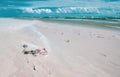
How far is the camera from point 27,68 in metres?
10.3

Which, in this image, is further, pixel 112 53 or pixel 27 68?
pixel 112 53

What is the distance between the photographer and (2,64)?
10742mm

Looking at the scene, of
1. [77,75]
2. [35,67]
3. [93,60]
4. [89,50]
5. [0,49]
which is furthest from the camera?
[89,50]

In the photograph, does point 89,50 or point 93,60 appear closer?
point 93,60

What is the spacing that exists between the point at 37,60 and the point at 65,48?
4485 millimetres

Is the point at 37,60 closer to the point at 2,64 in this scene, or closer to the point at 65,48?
the point at 2,64

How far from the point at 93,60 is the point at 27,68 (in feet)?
14.1

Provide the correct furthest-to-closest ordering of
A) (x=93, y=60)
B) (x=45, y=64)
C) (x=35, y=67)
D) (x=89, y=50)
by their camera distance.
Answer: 1. (x=89, y=50)
2. (x=93, y=60)
3. (x=45, y=64)
4. (x=35, y=67)

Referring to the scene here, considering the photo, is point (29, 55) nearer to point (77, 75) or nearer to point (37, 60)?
point (37, 60)

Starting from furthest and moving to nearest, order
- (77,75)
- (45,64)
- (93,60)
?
(93,60) < (45,64) < (77,75)

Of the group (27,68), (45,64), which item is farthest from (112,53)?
(27,68)

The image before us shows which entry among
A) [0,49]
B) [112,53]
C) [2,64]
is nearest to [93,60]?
[112,53]

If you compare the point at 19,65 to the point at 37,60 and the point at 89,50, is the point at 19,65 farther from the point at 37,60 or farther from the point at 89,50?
the point at 89,50

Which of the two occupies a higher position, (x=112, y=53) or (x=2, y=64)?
(x=2, y=64)
